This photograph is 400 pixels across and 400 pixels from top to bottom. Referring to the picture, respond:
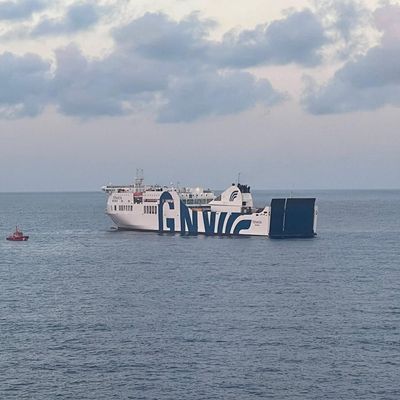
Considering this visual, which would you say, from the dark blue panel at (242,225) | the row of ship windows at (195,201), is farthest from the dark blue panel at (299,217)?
the row of ship windows at (195,201)

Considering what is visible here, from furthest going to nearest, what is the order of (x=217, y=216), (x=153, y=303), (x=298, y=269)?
(x=217, y=216), (x=298, y=269), (x=153, y=303)

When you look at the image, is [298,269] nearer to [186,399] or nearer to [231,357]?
[231,357]

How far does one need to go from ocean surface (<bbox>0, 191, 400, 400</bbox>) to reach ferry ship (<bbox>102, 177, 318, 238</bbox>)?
1642 cm

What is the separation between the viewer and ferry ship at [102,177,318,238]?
116 m

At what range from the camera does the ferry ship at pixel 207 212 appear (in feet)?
382

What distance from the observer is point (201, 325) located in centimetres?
5478

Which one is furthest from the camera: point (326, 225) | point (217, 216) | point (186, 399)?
point (326, 225)

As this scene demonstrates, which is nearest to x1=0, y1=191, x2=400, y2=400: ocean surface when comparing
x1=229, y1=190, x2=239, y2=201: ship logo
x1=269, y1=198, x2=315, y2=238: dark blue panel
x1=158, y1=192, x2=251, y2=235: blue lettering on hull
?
x1=269, y1=198, x2=315, y2=238: dark blue panel

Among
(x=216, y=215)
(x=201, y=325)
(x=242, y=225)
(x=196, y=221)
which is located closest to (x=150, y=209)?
(x=196, y=221)

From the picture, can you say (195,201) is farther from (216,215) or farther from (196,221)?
(216,215)

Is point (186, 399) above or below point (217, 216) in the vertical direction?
below

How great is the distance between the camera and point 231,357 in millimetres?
46312

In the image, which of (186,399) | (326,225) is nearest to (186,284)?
(186,399)

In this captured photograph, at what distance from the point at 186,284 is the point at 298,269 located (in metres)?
16.5
